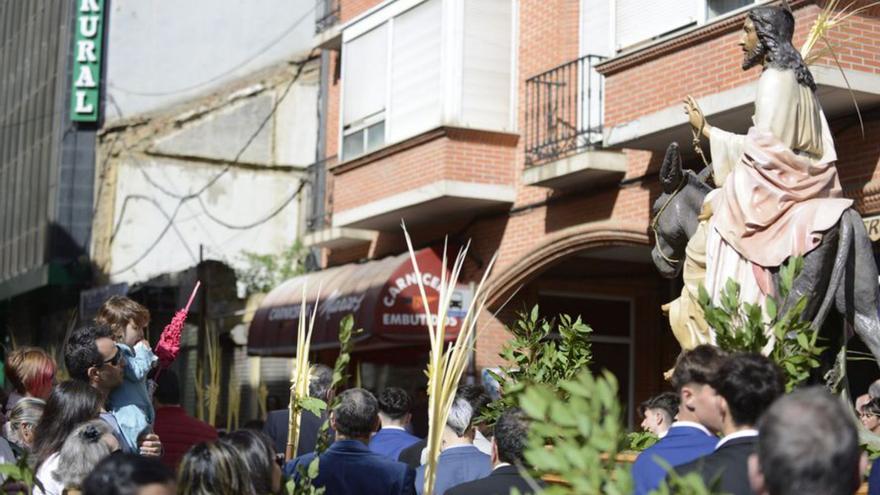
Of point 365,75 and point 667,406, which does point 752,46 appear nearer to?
point 667,406

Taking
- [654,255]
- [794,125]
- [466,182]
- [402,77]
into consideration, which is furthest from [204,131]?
[794,125]

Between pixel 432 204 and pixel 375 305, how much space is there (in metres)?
1.58

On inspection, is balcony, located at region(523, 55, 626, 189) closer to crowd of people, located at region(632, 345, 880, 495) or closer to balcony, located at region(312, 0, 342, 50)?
balcony, located at region(312, 0, 342, 50)

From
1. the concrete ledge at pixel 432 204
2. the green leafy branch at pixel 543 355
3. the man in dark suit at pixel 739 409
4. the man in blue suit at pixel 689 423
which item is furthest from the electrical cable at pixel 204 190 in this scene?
the man in dark suit at pixel 739 409

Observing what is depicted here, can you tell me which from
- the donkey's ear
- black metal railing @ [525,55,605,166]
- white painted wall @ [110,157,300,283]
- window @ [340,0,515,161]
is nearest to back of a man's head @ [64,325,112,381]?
the donkey's ear

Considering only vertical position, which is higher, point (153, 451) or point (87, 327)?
point (87, 327)

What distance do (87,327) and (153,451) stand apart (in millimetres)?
720

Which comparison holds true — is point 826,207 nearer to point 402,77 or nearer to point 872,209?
point 872,209

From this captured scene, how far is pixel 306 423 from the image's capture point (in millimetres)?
9453

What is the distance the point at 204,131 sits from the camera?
27.4m

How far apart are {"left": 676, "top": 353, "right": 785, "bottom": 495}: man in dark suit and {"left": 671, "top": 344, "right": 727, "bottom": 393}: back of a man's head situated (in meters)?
0.07

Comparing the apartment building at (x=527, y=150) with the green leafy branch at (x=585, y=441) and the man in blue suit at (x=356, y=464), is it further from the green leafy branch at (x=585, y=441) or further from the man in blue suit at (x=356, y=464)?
the green leafy branch at (x=585, y=441)

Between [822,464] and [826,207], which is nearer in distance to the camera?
[822,464]

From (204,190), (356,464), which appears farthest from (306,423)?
(204,190)
